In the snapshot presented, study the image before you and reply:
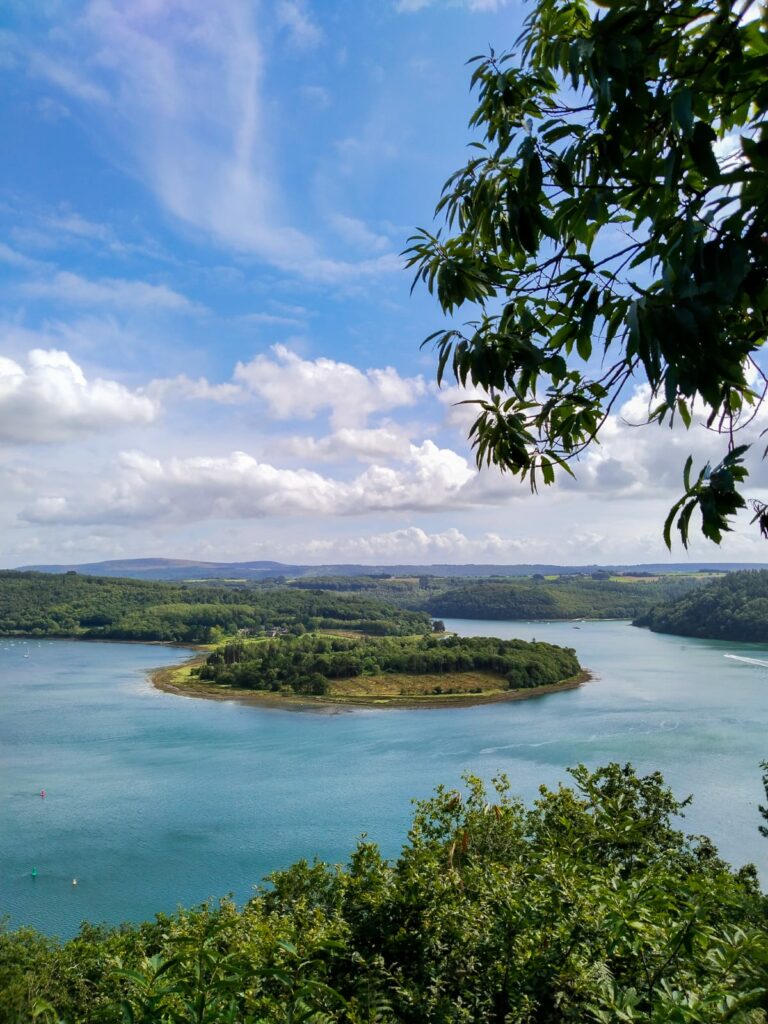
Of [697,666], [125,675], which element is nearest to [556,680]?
[697,666]

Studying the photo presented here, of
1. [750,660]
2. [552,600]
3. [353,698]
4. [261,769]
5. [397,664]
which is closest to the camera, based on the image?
[261,769]

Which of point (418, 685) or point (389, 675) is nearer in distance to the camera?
point (418, 685)

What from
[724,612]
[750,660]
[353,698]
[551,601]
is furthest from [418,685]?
[551,601]

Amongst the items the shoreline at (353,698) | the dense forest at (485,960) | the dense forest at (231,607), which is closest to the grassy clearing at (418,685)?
the shoreline at (353,698)

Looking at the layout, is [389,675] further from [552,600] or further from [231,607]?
[552,600]

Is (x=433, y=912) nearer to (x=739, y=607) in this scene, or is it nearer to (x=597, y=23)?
(x=597, y=23)

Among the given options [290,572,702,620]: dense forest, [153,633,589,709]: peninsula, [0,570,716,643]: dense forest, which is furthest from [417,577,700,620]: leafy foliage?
[153,633,589,709]: peninsula
